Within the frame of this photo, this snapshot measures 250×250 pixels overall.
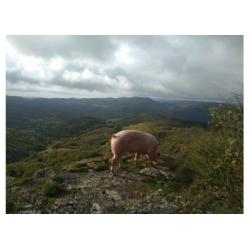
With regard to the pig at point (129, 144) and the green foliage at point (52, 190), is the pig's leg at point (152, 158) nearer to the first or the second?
the pig at point (129, 144)

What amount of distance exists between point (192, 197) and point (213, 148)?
177 centimetres

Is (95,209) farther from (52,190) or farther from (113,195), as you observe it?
(52,190)

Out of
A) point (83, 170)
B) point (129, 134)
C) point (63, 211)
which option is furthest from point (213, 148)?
point (83, 170)

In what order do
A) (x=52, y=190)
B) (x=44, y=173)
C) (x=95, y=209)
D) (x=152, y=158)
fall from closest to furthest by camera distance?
(x=95, y=209)
(x=52, y=190)
(x=152, y=158)
(x=44, y=173)

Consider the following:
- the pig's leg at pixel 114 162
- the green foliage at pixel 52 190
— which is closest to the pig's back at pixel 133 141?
the pig's leg at pixel 114 162

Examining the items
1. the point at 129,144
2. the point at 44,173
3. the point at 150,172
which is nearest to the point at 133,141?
the point at 129,144

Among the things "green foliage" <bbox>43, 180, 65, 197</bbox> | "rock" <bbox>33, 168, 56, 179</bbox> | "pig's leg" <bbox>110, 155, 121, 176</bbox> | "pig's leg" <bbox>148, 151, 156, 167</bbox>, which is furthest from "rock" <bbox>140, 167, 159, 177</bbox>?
"rock" <bbox>33, 168, 56, 179</bbox>

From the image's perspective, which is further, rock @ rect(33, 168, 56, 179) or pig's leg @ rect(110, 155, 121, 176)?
rock @ rect(33, 168, 56, 179)

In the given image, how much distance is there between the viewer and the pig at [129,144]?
9.58 meters

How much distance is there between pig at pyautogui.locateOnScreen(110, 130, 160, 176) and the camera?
9.58 meters

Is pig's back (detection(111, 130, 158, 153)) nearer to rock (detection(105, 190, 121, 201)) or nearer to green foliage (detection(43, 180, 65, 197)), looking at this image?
rock (detection(105, 190, 121, 201))

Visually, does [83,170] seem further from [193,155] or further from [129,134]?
[193,155]

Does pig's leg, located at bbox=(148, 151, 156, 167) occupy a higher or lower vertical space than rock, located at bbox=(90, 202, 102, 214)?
higher

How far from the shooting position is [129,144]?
9.68 metres
